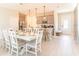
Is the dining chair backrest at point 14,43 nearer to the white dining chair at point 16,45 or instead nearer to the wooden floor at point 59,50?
the white dining chair at point 16,45

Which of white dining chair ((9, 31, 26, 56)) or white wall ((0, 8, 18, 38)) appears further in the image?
white wall ((0, 8, 18, 38))

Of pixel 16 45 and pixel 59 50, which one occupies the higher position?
pixel 16 45

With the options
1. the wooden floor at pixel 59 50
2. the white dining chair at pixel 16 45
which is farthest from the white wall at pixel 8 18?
the white dining chair at pixel 16 45

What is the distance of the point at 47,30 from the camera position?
702 centimetres

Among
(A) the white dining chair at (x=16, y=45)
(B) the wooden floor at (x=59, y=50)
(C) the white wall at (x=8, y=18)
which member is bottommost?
(B) the wooden floor at (x=59, y=50)

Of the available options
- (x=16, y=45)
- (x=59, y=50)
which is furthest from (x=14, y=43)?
(x=59, y=50)

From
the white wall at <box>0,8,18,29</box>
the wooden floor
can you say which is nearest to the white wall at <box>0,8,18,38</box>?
the white wall at <box>0,8,18,29</box>

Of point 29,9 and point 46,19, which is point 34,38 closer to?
point 29,9

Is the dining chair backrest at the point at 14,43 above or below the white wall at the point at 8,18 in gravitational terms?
below

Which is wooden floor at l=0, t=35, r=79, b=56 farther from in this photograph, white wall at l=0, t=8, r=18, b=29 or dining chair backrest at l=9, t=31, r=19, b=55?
white wall at l=0, t=8, r=18, b=29

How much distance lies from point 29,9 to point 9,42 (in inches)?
134

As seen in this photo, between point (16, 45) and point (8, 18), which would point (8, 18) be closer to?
point (8, 18)

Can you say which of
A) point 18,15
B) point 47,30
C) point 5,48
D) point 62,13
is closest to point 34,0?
point 5,48

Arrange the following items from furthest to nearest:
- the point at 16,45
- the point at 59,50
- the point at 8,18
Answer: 1. the point at 8,18
2. the point at 59,50
3. the point at 16,45
